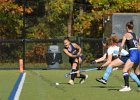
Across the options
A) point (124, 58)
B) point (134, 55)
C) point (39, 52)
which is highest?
point (134, 55)

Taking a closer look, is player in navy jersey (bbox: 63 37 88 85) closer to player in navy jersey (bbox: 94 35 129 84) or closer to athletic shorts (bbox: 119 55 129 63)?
player in navy jersey (bbox: 94 35 129 84)

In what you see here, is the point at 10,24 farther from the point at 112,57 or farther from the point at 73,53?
the point at 112,57

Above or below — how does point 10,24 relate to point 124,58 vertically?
below

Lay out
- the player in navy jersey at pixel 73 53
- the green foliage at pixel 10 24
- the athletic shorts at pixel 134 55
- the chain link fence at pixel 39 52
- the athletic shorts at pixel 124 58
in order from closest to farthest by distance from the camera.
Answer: the athletic shorts at pixel 134 55, the athletic shorts at pixel 124 58, the player in navy jersey at pixel 73 53, the chain link fence at pixel 39 52, the green foliage at pixel 10 24

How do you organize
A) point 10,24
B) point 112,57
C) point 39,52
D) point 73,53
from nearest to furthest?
1. point 112,57
2. point 73,53
3. point 39,52
4. point 10,24

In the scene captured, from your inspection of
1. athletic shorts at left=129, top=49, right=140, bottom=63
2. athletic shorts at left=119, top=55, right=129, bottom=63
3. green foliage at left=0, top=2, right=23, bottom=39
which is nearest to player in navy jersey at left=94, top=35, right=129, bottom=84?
athletic shorts at left=119, top=55, right=129, bottom=63

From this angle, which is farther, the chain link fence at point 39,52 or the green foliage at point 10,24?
the green foliage at point 10,24

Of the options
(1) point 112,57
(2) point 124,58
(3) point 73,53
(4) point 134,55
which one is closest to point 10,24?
(3) point 73,53

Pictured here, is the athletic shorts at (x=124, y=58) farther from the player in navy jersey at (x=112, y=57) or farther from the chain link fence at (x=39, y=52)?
the chain link fence at (x=39, y=52)

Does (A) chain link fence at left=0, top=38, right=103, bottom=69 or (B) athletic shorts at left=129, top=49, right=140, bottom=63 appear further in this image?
(A) chain link fence at left=0, top=38, right=103, bottom=69

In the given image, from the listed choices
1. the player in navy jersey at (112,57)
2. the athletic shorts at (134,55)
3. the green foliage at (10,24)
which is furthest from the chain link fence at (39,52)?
the athletic shorts at (134,55)

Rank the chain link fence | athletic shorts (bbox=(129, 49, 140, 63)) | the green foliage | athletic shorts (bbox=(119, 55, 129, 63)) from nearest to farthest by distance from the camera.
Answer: athletic shorts (bbox=(129, 49, 140, 63)) < athletic shorts (bbox=(119, 55, 129, 63)) < the chain link fence < the green foliage

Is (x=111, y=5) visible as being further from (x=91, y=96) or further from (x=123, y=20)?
(x=91, y=96)

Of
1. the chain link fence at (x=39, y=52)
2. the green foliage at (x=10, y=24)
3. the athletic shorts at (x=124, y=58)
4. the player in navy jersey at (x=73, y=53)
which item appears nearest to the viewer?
the athletic shorts at (x=124, y=58)
